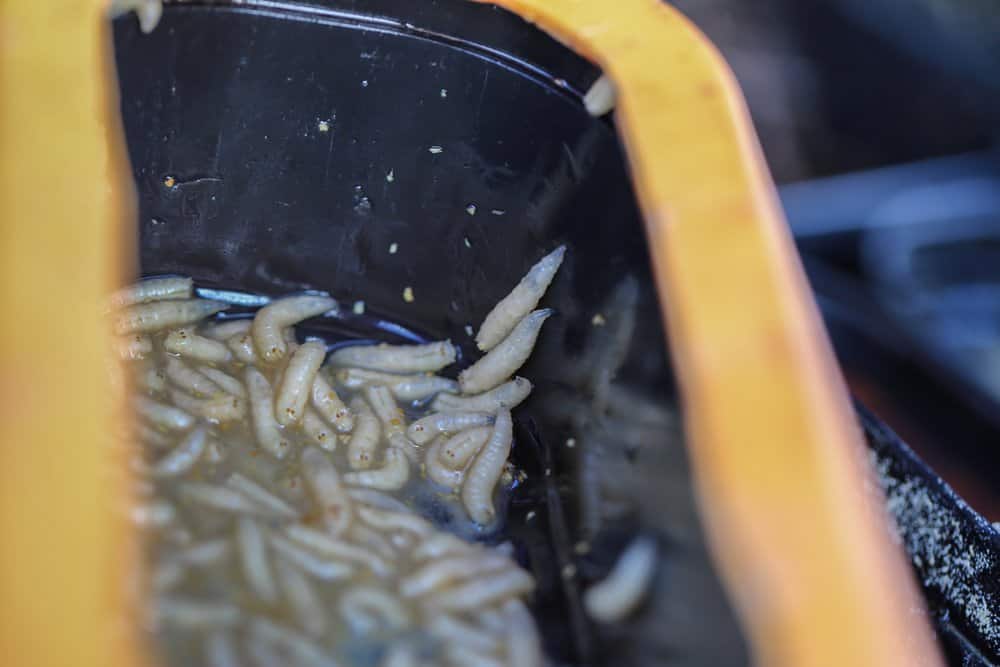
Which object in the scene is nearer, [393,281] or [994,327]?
[393,281]

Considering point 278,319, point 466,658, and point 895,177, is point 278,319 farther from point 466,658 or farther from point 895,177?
point 895,177

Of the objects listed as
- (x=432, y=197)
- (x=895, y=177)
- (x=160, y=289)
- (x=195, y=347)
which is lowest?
(x=195, y=347)

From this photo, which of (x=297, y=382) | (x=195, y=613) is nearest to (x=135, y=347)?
(x=297, y=382)

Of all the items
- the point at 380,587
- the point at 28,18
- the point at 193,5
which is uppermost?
the point at 193,5

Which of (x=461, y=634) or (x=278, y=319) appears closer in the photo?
(x=461, y=634)

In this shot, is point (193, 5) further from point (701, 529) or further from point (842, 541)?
point (842, 541)

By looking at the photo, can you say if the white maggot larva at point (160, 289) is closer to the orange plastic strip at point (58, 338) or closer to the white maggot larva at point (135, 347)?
the white maggot larva at point (135, 347)

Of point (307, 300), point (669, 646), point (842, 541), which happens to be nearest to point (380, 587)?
point (669, 646)
